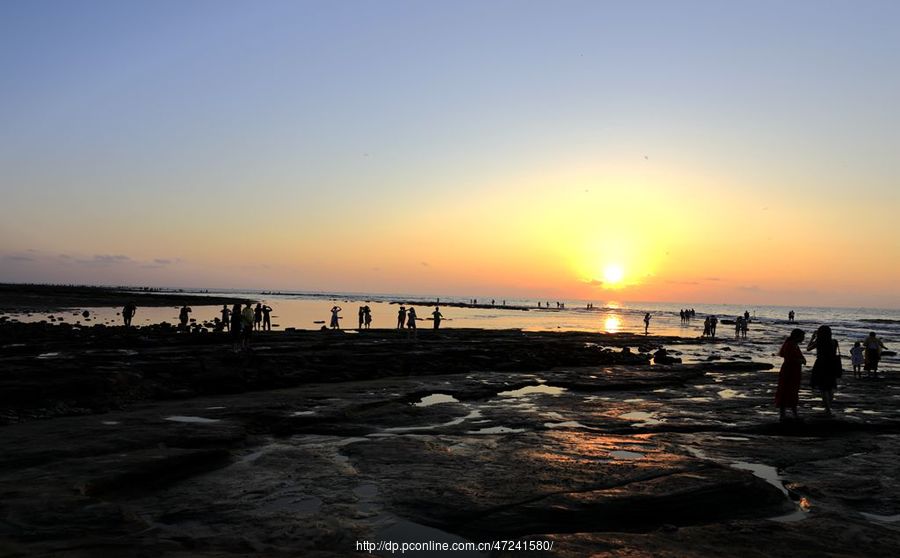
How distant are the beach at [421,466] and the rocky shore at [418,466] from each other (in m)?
0.04

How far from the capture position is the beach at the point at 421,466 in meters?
6.68

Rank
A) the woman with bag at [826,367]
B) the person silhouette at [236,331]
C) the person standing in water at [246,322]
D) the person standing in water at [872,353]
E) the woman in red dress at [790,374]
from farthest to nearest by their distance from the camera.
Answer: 1. the person standing in water at [246,322]
2. the person silhouette at [236,331]
3. the person standing in water at [872,353]
4. the woman with bag at [826,367]
5. the woman in red dress at [790,374]

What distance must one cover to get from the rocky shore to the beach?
4 cm

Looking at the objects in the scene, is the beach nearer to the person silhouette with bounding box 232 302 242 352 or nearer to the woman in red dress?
the woman in red dress

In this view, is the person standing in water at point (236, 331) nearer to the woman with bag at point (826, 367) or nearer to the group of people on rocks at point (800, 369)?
the group of people on rocks at point (800, 369)

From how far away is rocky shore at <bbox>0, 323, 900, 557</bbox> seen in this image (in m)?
6.70

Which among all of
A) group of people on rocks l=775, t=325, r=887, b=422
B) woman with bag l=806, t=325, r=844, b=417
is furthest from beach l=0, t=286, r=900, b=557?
woman with bag l=806, t=325, r=844, b=417

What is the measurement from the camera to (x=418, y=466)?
32.0 feet

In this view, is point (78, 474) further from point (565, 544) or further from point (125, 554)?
point (565, 544)

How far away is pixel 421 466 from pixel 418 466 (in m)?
0.05

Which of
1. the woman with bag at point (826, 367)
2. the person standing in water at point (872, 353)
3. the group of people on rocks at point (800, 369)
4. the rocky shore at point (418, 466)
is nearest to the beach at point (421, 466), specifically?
the rocky shore at point (418, 466)

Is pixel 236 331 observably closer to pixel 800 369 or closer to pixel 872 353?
pixel 800 369

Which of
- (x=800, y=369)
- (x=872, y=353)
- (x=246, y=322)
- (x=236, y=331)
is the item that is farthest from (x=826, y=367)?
(x=236, y=331)

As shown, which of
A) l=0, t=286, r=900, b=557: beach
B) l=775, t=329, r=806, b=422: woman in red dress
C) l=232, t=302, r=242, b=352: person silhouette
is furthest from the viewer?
l=232, t=302, r=242, b=352: person silhouette
